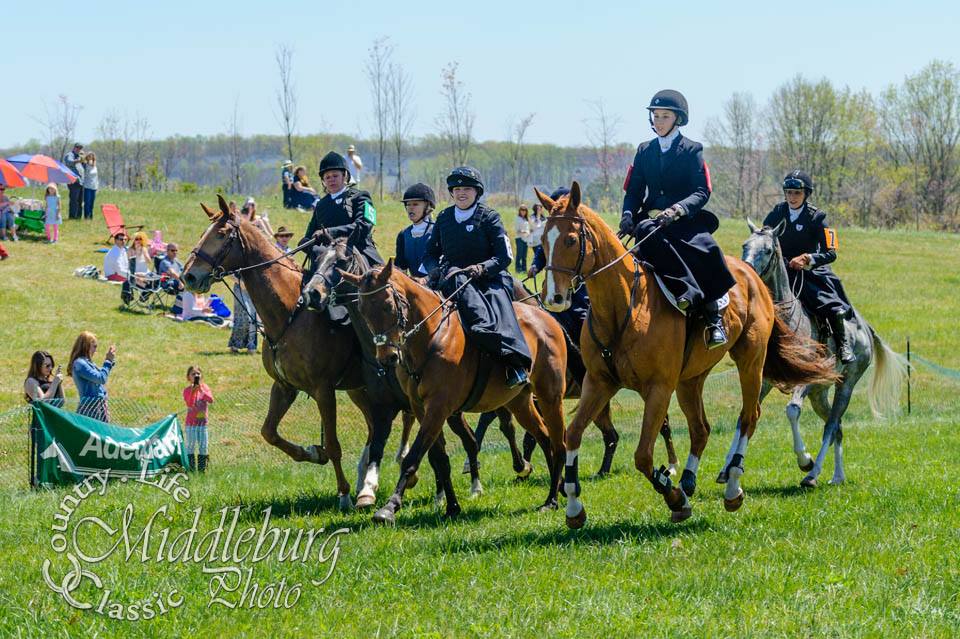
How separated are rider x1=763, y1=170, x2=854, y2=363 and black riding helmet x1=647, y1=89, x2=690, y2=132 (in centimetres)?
352

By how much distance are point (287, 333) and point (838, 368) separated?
649cm

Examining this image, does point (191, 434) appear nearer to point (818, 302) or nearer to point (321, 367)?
point (321, 367)

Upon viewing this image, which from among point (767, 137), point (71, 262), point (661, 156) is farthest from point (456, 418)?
point (767, 137)

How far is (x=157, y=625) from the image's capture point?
6.05 m

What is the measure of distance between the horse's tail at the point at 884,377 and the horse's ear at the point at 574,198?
6.80 meters

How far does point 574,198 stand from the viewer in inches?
316

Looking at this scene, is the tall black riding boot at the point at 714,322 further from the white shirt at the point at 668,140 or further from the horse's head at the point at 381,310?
the horse's head at the point at 381,310

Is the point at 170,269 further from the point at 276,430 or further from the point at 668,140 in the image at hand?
the point at 668,140

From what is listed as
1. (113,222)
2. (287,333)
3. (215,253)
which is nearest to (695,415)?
(287,333)

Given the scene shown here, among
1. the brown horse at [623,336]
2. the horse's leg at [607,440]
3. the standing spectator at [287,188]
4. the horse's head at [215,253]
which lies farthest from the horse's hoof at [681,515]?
the standing spectator at [287,188]

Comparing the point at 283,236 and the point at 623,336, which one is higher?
the point at 283,236

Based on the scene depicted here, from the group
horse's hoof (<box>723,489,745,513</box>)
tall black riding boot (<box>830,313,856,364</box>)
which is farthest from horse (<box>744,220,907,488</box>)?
horse's hoof (<box>723,489,745,513</box>)

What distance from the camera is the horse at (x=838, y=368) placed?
37.3 feet

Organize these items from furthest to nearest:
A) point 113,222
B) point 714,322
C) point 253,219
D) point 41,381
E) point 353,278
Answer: point 113,222 < point 41,381 < point 253,219 < point 714,322 < point 353,278
